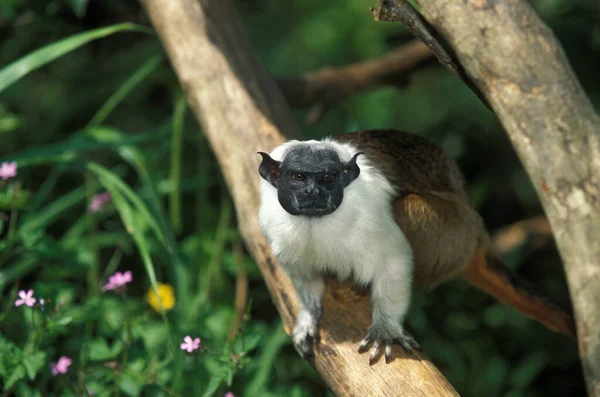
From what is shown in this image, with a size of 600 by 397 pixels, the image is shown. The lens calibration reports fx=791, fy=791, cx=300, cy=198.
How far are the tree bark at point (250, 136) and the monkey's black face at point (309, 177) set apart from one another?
46 centimetres

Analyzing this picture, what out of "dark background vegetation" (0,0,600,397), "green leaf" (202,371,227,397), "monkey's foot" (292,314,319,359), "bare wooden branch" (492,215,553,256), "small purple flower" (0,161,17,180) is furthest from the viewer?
"bare wooden branch" (492,215,553,256)

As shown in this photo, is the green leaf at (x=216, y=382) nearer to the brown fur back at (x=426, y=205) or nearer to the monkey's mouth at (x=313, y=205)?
the monkey's mouth at (x=313, y=205)

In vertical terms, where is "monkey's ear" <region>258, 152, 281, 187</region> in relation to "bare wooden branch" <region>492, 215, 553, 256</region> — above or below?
above

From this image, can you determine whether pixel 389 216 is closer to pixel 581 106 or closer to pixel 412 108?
pixel 581 106

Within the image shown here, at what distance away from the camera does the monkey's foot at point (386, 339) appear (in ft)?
9.16

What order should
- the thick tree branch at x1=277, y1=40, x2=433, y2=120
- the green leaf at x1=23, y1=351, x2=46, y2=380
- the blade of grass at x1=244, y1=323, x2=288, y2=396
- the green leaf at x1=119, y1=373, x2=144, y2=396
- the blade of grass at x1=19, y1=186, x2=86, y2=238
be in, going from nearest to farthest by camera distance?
the green leaf at x1=23, y1=351, x2=46, y2=380 → the green leaf at x1=119, y1=373, x2=144, y2=396 → the blade of grass at x1=244, y1=323, x2=288, y2=396 → the blade of grass at x1=19, y1=186, x2=86, y2=238 → the thick tree branch at x1=277, y1=40, x2=433, y2=120

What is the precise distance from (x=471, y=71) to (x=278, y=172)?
2.66 ft

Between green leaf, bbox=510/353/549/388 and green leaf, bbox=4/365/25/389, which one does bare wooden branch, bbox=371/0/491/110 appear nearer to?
green leaf, bbox=4/365/25/389

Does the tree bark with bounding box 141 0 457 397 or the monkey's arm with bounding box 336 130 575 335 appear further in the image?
the monkey's arm with bounding box 336 130 575 335

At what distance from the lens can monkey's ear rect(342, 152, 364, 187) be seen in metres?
2.80

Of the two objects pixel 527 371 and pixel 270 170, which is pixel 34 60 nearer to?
pixel 270 170

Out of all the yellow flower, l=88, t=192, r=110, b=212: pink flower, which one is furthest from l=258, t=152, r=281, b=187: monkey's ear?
l=88, t=192, r=110, b=212: pink flower

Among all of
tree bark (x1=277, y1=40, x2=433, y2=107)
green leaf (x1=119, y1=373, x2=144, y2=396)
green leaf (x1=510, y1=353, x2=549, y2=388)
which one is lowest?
green leaf (x1=510, y1=353, x2=549, y2=388)

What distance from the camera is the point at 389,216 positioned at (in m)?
2.96
